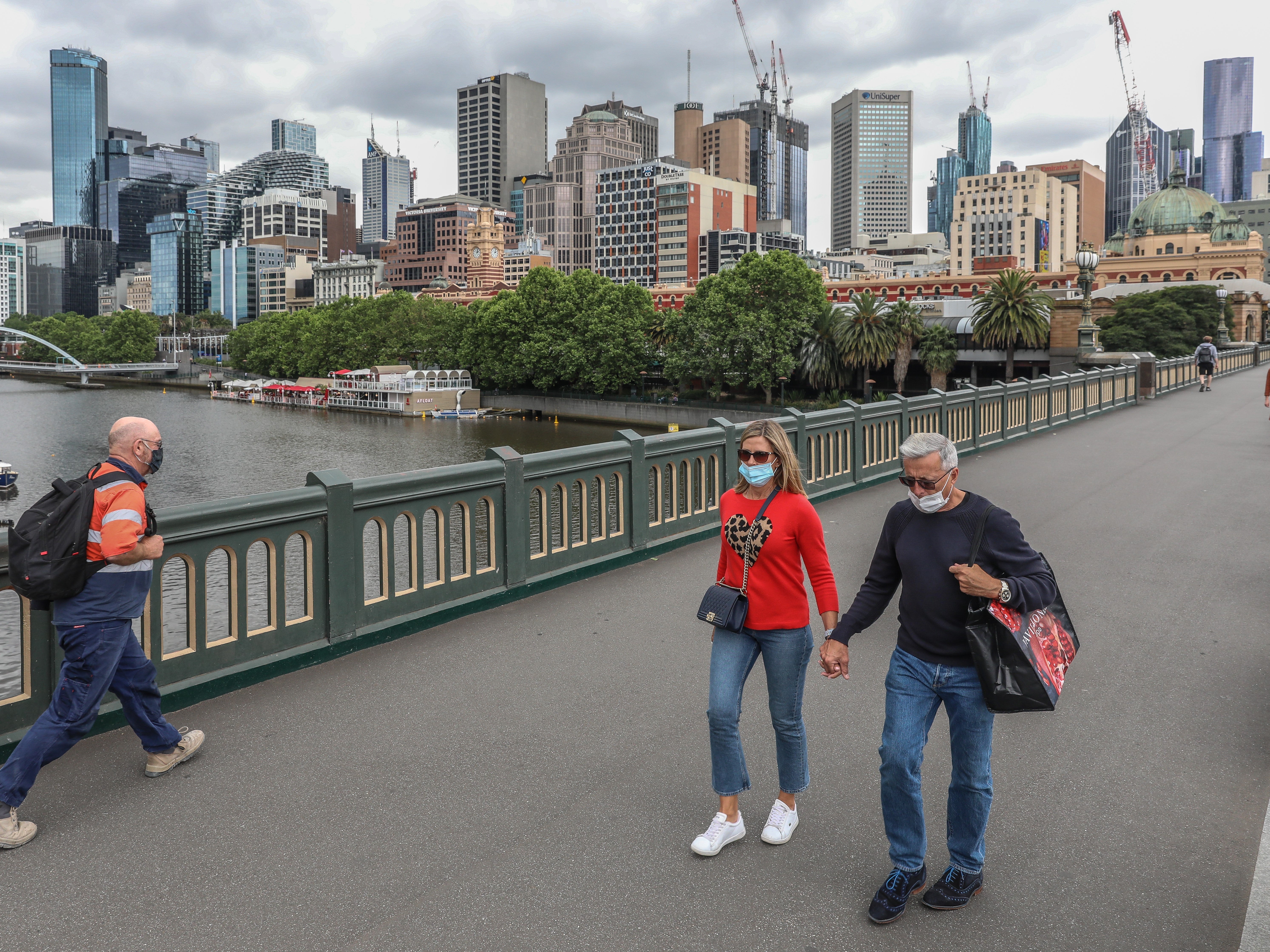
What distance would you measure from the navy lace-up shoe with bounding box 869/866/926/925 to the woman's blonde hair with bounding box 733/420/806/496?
1.48 meters

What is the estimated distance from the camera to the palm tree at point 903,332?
225 feet

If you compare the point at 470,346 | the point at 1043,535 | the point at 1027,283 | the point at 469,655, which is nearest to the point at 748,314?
the point at 1027,283

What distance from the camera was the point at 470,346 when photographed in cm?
9138

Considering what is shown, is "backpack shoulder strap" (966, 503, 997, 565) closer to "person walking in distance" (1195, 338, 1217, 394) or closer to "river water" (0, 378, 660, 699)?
"river water" (0, 378, 660, 699)

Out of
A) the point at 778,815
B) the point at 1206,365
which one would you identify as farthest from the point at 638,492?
the point at 1206,365

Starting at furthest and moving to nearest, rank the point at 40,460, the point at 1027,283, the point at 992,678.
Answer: the point at 1027,283 → the point at 40,460 → the point at 992,678

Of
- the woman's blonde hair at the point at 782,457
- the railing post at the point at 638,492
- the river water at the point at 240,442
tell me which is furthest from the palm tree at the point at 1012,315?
the woman's blonde hair at the point at 782,457

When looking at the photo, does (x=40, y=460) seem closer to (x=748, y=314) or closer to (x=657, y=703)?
(x=748, y=314)

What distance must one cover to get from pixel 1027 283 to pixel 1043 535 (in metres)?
54.7

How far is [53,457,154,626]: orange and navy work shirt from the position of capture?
13.9ft

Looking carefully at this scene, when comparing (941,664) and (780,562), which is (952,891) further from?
(780,562)

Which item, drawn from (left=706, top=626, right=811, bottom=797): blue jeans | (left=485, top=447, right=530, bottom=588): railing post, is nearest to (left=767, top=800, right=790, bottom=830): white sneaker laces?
(left=706, top=626, right=811, bottom=797): blue jeans

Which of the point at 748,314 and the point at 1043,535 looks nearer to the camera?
the point at 1043,535

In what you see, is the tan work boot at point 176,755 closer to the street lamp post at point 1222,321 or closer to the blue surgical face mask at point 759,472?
the blue surgical face mask at point 759,472
